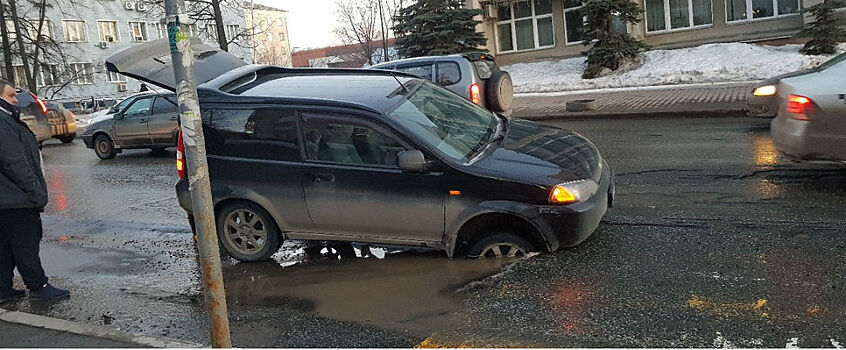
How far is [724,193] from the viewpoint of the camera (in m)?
7.09

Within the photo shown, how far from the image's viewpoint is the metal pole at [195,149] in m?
3.25

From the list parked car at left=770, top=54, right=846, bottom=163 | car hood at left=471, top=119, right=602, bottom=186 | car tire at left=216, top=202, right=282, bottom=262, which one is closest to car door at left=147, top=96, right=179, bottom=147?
car tire at left=216, top=202, right=282, bottom=262

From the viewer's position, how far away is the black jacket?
515 cm

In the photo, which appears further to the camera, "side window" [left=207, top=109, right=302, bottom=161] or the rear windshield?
the rear windshield

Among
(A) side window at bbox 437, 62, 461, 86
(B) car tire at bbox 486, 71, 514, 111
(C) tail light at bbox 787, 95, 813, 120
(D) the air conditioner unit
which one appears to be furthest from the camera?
(D) the air conditioner unit

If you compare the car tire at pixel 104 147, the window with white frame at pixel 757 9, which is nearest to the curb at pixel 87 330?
the car tire at pixel 104 147

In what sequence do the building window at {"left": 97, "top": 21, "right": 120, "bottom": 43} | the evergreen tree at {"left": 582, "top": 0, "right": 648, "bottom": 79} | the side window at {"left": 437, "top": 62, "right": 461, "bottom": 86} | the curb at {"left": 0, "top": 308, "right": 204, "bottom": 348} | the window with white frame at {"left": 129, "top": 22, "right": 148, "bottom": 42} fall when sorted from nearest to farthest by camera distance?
the curb at {"left": 0, "top": 308, "right": 204, "bottom": 348} < the side window at {"left": 437, "top": 62, "right": 461, "bottom": 86} < the evergreen tree at {"left": 582, "top": 0, "right": 648, "bottom": 79} < the building window at {"left": 97, "top": 21, "right": 120, "bottom": 43} < the window with white frame at {"left": 129, "top": 22, "right": 148, "bottom": 42}

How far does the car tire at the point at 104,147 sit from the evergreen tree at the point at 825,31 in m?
19.8

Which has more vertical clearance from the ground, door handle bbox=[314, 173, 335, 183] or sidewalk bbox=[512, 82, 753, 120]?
door handle bbox=[314, 173, 335, 183]

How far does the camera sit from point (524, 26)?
3002 centimetres

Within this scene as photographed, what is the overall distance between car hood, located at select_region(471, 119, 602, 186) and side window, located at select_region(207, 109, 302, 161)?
1.70 m

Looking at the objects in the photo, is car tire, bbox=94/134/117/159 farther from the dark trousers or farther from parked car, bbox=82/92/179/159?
the dark trousers

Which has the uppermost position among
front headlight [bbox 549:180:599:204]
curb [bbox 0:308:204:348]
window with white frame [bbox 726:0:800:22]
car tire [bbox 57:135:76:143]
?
window with white frame [bbox 726:0:800:22]

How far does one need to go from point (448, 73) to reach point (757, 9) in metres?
17.9
